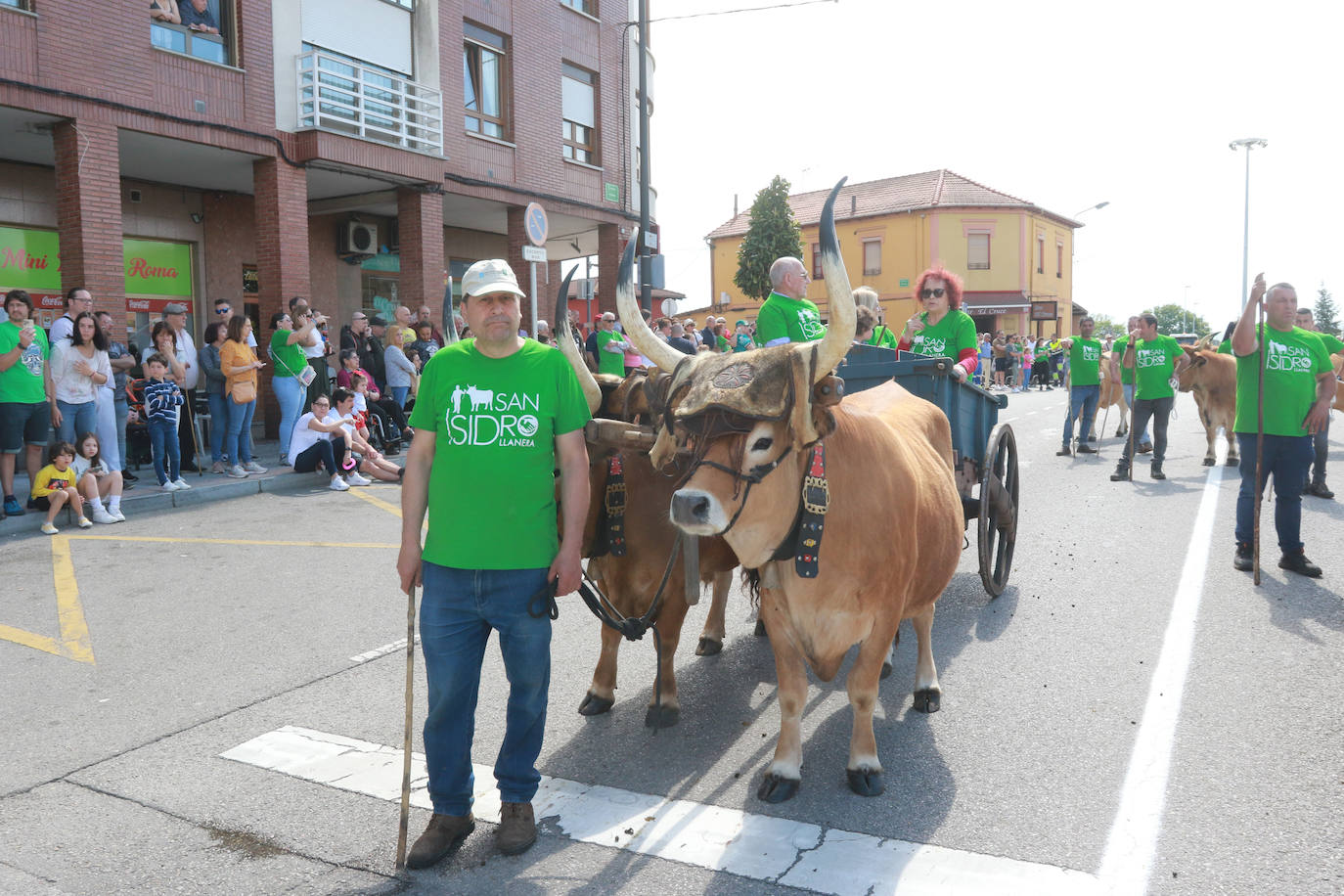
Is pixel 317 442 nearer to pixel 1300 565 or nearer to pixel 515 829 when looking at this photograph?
pixel 515 829

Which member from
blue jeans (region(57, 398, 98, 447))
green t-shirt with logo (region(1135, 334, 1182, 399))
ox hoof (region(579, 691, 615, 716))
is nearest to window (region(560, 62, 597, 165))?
green t-shirt with logo (region(1135, 334, 1182, 399))

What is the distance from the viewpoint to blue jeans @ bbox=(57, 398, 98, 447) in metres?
9.63

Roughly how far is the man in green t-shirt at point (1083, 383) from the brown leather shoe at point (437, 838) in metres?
12.7

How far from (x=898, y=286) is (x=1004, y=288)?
17.0 ft

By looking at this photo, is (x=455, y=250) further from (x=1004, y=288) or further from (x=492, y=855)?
(x=1004, y=288)

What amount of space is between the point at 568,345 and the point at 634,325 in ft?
1.37

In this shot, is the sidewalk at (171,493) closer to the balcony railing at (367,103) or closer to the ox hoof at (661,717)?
the balcony railing at (367,103)

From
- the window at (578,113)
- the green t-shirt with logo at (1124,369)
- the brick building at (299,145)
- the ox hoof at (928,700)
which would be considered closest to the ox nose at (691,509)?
the ox hoof at (928,700)

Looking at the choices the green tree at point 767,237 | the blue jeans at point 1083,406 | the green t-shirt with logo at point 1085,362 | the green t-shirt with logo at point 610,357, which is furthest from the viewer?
→ the green tree at point 767,237

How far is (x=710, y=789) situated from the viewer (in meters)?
3.79

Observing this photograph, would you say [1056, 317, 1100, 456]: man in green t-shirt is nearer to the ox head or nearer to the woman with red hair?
the woman with red hair

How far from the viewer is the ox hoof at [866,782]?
3.71 metres

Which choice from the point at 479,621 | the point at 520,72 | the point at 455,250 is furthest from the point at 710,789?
the point at 455,250

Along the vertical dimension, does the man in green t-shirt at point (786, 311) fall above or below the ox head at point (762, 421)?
above
